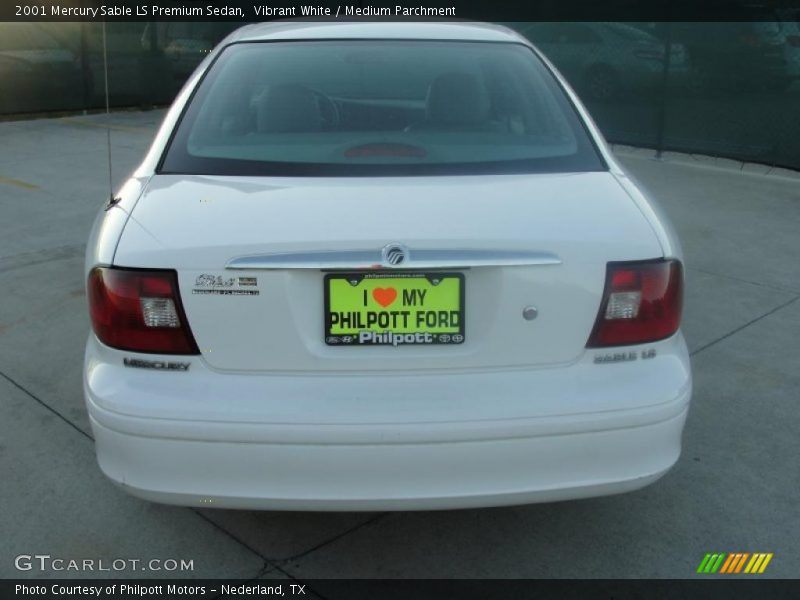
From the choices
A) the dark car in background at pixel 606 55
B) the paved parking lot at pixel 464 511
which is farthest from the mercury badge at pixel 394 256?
the dark car in background at pixel 606 55

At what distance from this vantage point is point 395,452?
2.33 metres

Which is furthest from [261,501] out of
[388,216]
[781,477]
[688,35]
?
[688,35]

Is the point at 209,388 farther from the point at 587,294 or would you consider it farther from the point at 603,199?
the point at 603,199

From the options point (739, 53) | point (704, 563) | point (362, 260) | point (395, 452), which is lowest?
point (704, 563)

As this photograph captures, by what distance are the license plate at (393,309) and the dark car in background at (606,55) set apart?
8679mm

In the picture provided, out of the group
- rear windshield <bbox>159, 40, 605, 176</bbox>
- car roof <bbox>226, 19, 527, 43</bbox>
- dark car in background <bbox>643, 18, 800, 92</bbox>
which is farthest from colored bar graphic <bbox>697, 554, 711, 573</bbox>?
dark car in background <bbox>643, 18, 800, 92</bbox>

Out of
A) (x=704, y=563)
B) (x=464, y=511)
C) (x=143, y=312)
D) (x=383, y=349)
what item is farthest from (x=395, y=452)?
(x=704, y=563)

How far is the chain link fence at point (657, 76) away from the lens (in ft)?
31.3

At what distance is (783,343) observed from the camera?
467cm

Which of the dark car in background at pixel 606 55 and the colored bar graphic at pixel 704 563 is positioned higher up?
the dark car in background at pixel 606 55

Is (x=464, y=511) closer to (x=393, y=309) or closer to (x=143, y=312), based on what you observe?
(x=393, y=309)

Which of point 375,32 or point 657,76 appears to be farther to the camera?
point 657,76

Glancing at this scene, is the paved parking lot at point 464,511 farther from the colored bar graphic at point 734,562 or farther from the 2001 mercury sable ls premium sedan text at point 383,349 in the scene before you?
the 2001 mercury sable ls premium sedan text at point 383,349

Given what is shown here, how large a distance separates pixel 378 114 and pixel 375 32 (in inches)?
21.1
